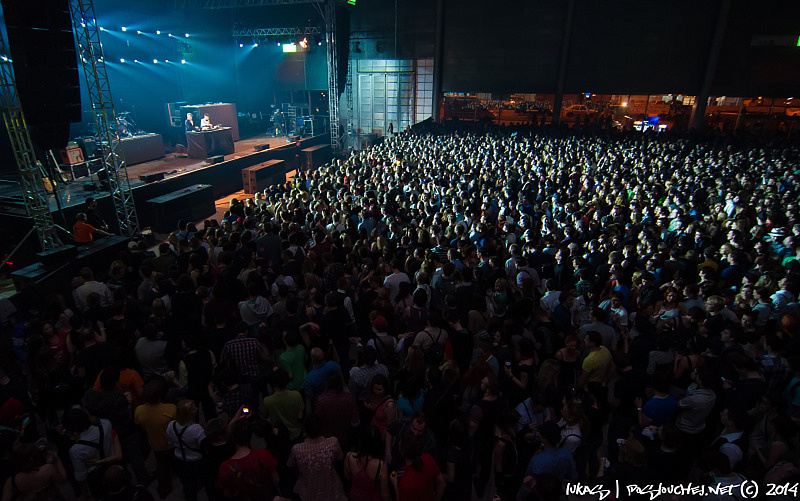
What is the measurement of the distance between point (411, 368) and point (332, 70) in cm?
2005

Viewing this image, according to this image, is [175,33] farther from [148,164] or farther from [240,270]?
[240,270]

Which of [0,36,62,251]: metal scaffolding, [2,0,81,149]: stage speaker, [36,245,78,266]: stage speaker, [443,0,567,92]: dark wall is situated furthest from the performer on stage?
[443,0,567,92]: dark wall

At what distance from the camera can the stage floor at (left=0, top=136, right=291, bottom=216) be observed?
9586 mm

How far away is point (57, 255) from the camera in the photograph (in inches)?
286

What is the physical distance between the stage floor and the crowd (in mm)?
4792

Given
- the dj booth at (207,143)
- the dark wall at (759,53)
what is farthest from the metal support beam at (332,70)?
the dark wall at (759,53)

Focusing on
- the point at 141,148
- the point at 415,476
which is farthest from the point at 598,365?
the point at 141,148

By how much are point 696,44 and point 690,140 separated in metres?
8.00

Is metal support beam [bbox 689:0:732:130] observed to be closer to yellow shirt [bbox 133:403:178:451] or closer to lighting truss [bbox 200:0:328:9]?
lighting truss [bbox 200:0:328:9]

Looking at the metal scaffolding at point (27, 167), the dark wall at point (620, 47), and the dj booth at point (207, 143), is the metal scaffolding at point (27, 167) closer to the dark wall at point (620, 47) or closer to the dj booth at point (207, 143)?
the dj booth at point (207, 143)

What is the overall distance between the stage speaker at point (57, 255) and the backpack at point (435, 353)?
6.93 metres

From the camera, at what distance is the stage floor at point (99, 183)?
9586 millimetres

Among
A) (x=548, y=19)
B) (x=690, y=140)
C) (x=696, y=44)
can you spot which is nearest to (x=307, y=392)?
(x=690, y=140)

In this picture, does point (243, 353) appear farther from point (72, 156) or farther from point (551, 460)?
point (72, 156)
